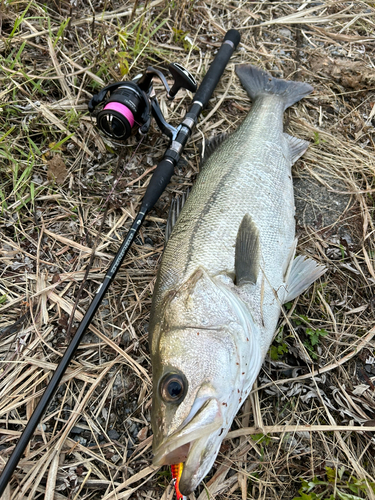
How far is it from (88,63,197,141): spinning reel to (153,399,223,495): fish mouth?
2294 mm

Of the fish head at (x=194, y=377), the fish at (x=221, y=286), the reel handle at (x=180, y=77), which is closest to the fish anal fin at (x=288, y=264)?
the fish at (x=221, y=286)

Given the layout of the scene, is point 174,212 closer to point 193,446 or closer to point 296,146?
point 296,146

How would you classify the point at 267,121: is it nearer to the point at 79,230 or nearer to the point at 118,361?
the point at 79,230

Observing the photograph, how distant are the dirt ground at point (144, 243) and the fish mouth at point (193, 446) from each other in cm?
63

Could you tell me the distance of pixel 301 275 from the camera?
268 centimetres

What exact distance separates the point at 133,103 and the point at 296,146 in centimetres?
157

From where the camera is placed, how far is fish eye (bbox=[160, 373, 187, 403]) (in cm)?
183

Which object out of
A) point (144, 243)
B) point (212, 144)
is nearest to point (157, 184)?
point (144, 243)

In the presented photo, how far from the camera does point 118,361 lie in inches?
102

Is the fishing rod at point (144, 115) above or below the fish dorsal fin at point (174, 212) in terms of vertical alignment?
above

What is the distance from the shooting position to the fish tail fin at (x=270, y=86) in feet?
11.6

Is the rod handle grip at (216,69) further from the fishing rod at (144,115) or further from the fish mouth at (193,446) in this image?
the fish mouth at (193,446)

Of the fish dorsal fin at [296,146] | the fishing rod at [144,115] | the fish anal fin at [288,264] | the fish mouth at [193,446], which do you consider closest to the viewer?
the fish mouth at [193,446]

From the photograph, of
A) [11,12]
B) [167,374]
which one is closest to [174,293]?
[167,374]
